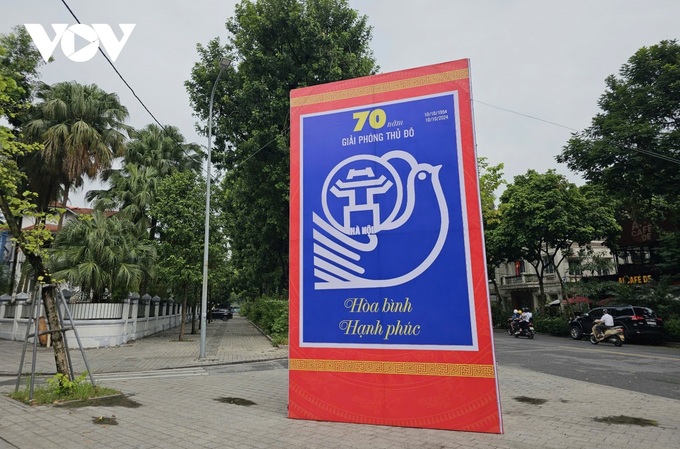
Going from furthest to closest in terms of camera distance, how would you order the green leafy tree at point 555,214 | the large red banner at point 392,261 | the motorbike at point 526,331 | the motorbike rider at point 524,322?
the green leafy tree at point 555,214 < the motorbike rider at point 524,322 < the motorbike at point 526,331 < the large red banner at point 392,261

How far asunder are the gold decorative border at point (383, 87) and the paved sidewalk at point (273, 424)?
4713 millimetres

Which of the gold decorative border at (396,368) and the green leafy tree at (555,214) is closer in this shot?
the gold decorative border at (396,368)

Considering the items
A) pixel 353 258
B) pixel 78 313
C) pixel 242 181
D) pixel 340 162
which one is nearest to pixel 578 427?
pixel 353 258

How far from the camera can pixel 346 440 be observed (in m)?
5.02

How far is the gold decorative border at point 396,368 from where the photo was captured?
536 cm

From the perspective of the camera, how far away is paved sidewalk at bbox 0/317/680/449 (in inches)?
192

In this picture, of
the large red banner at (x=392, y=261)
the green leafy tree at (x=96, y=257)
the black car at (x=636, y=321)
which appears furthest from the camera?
the black car at (x=636, y=321)

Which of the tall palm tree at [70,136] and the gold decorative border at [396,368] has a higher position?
the tall palm tree at [70,136]

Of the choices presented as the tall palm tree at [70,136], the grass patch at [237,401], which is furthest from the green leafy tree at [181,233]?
the grass patch at [237,401]

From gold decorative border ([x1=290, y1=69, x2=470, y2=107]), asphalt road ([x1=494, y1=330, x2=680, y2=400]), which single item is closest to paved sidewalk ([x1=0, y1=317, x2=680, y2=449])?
asphalt road ([x1=494, y1=330, x2=680, y2=400])

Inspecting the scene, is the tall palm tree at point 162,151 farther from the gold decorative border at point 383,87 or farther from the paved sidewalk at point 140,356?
the gold decorative border at point 383,87

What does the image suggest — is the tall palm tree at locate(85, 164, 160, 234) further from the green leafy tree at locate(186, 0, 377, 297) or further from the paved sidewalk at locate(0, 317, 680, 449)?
the paved sidewalk at locate(0, 317, 680, 449)

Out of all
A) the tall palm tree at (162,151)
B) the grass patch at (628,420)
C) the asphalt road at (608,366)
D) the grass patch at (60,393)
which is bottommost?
the asphalt road at (608,366)

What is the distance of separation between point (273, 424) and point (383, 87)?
5069 mm
